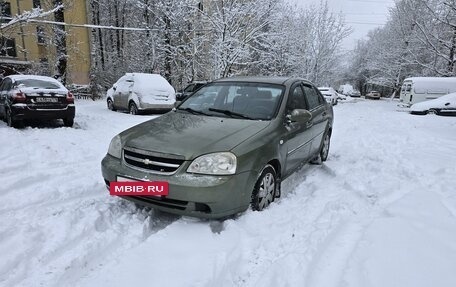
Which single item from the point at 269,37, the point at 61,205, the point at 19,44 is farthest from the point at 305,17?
the point at 61,205

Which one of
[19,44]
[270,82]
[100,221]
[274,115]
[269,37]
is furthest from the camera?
[19,44]

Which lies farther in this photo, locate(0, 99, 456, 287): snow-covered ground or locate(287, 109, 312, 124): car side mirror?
locate(287, 109, 312, 124): car side mirror

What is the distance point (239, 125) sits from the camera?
3688 mm

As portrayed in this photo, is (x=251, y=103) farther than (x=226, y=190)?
Yes

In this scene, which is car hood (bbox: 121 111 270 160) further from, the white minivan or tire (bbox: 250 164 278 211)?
the white minivan

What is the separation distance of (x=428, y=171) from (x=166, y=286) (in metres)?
4.56

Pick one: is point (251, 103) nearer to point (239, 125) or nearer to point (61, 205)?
point (239, 125)

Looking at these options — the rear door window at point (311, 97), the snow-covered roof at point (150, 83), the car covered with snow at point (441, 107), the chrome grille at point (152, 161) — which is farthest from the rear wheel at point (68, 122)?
the car covered with snow at point (441, 107)

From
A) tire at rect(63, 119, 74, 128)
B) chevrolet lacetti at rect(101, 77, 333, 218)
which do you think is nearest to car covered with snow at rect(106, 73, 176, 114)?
tire at rect(63, 119, 74, 128)

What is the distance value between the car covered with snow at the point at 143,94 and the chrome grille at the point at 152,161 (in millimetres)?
8392

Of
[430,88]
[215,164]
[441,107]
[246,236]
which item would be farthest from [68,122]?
[430,88]

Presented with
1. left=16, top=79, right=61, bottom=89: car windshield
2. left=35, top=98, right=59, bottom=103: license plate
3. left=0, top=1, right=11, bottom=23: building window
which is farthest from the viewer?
left=0, top=1, right=11, bottom=23: building window

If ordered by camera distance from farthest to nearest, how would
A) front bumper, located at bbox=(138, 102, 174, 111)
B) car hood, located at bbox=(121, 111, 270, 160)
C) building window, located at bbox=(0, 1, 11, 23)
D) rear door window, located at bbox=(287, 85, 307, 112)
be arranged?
front bumper, located at bbox=(138, 102, 174, 111) → building window, located at bbox=(0, 1, 11, 23) → rear door window, located at bbox=(287, 85, 307, 112) → car hood, located at bbox=(121, 111, 270, 160)

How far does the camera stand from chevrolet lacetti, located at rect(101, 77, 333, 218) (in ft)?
10.1
